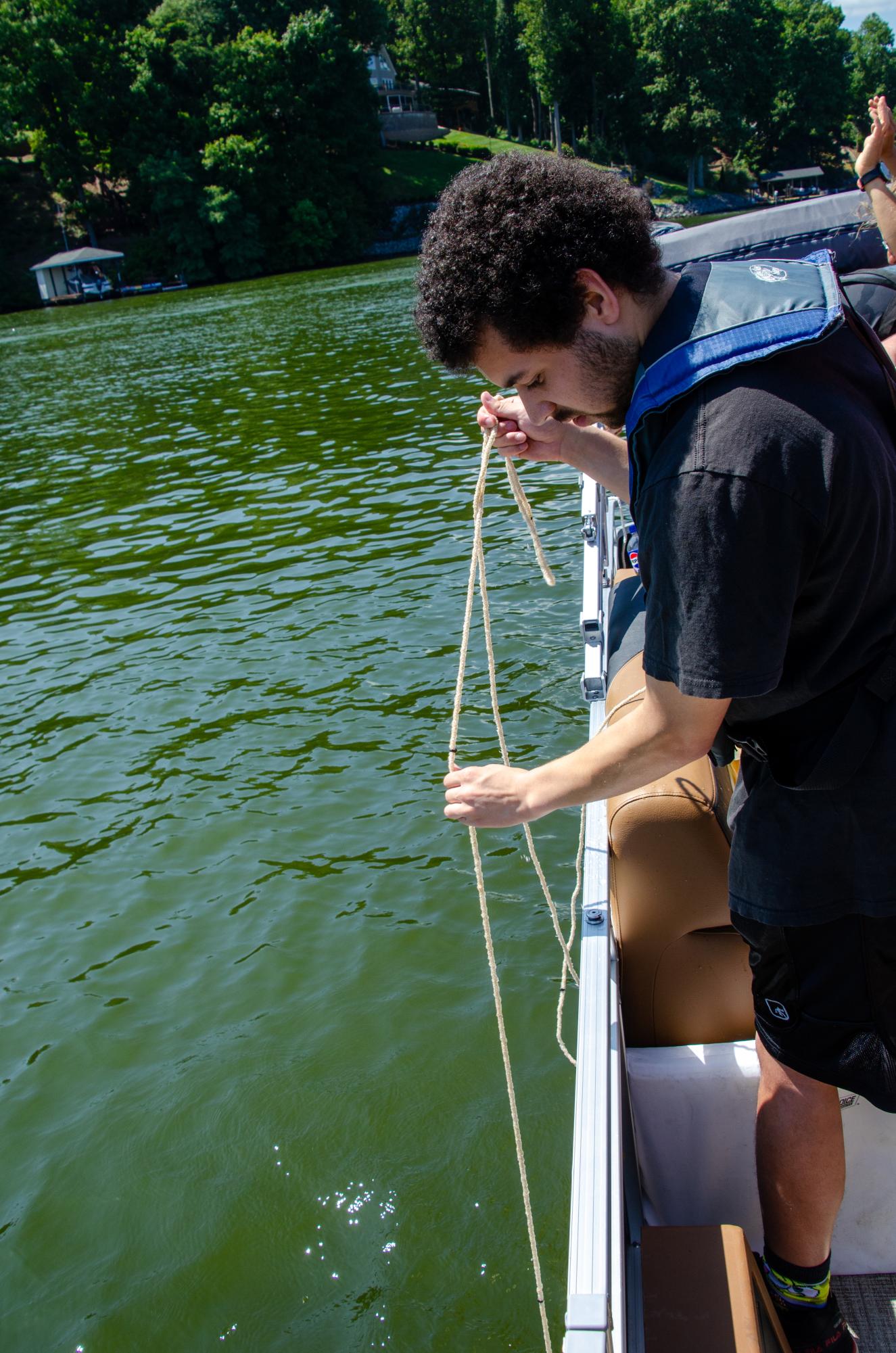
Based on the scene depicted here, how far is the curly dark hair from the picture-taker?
1570 millimetres

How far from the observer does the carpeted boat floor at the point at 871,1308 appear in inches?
87.0

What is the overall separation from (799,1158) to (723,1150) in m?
0.50

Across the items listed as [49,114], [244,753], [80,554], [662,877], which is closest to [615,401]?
[662,877]

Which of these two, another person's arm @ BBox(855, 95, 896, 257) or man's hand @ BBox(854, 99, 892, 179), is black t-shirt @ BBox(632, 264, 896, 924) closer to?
another person's arm @ BBox(855, 95, 896, 257)

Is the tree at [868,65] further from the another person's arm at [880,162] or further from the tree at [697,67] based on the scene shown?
the another person's arm at [880,162]

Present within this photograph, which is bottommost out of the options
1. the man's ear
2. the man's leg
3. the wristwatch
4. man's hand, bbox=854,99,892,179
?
the man's leg

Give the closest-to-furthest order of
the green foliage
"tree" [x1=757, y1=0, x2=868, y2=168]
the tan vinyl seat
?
the tan vinyl seat, the green foliage, "tree" [x1=757, y1=0, x2=868, y2=168]

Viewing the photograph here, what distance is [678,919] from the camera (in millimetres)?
2406

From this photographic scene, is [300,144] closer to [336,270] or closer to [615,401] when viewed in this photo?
[336,270]

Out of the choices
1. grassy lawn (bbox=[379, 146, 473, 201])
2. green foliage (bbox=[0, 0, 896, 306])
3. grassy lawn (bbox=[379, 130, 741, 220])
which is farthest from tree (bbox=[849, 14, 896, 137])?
grassy lawn (bbox=[379, 146, 473, 201])

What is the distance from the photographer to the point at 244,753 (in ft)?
20.2

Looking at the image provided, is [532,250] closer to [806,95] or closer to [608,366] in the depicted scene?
[608,366]

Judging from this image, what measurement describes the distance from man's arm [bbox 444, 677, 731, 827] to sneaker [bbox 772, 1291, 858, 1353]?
1.08 metres

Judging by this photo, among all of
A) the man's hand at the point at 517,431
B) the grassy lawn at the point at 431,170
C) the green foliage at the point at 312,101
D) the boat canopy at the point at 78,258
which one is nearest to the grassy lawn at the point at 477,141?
the grassy lawn at the point at 431,170
